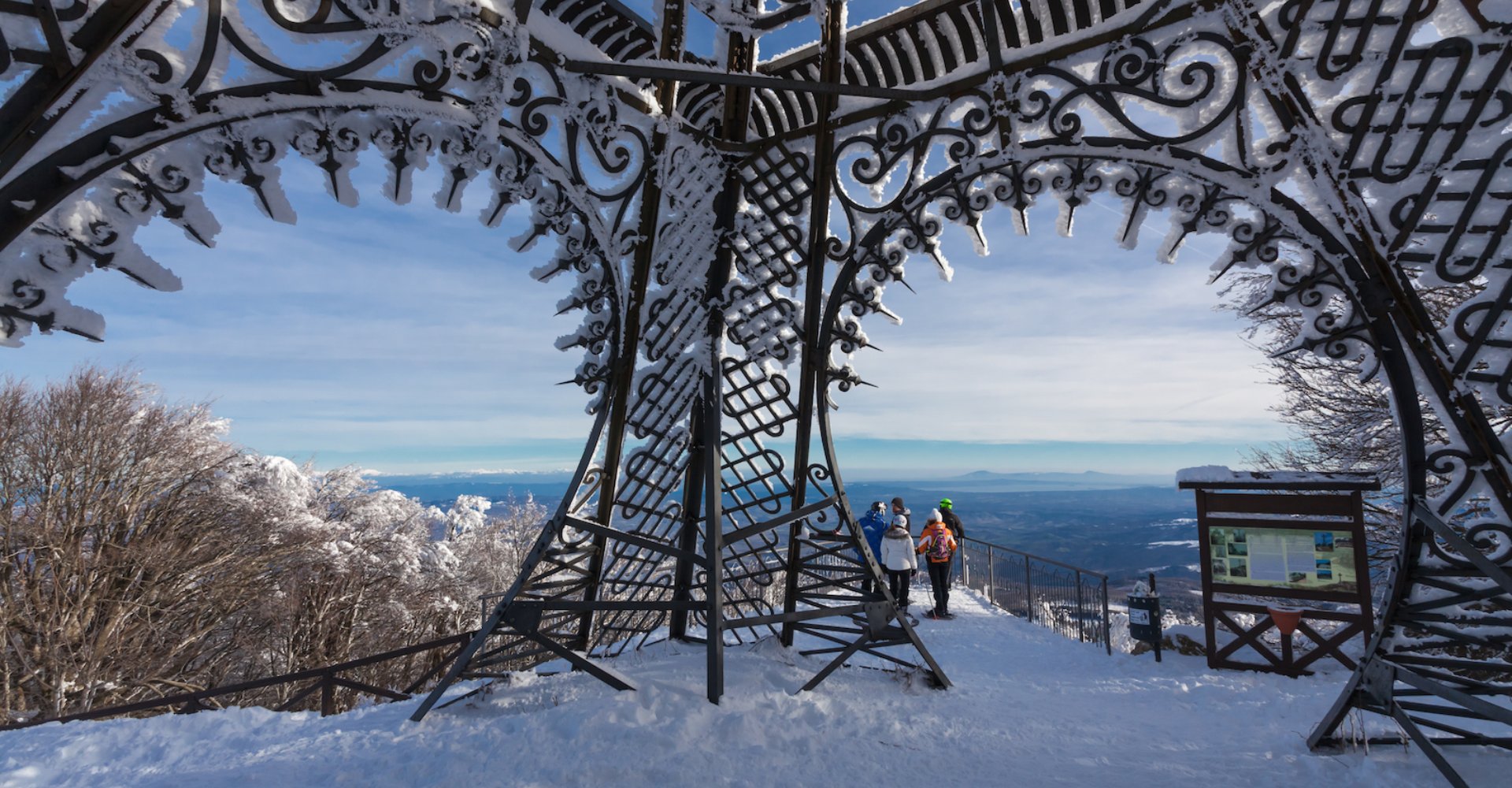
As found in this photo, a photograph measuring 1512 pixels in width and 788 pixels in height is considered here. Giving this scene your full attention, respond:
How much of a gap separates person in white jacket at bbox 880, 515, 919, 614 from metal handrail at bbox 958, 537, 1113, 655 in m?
1.98

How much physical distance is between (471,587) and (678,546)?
65.0ft

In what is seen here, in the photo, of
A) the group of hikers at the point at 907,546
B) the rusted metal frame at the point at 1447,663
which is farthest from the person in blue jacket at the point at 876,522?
the rusted metal frame at the point at 1447,663

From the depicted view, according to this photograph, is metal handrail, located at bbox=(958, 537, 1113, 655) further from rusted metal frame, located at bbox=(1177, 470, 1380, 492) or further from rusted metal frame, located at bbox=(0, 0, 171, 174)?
rusted metal frame, located at bbox=(0, 0, 171, 174)

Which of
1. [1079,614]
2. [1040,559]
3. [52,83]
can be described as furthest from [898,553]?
[52,83]

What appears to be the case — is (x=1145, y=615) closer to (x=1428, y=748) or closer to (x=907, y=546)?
(x=907, y=546)

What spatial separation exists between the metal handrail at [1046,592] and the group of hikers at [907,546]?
1.42m

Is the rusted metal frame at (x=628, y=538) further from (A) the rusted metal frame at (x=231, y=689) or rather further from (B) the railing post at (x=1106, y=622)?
(B) the railing post at (x=1106, y=622)

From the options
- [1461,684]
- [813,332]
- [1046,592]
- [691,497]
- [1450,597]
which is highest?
[813,332]

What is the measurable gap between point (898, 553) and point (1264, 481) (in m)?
3.58

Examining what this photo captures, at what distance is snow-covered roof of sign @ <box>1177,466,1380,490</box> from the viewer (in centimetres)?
539

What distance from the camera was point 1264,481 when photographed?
5.64 m

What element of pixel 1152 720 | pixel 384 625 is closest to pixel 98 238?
pixel 1152 720

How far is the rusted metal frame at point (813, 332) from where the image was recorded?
14.8 feet

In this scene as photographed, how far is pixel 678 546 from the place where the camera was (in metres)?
5.12
